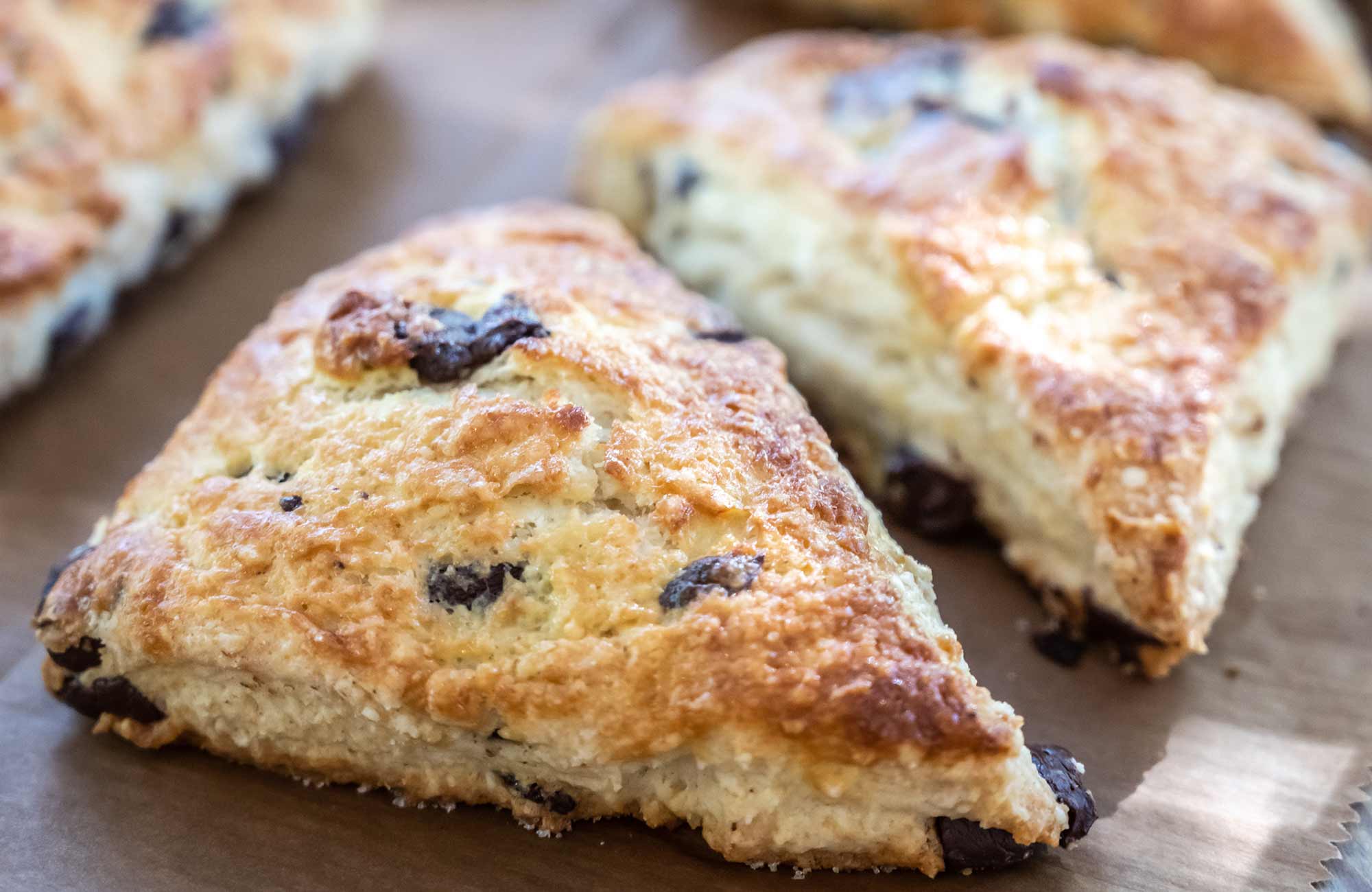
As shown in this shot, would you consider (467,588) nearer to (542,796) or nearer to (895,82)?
(542,796)

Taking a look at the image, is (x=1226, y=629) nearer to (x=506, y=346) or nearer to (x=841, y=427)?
(x=841, y=427)

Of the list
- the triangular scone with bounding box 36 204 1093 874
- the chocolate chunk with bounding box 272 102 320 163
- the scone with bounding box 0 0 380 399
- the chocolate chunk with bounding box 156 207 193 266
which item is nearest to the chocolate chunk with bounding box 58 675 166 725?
the triangular scone with bounding box 36 204 1093 874

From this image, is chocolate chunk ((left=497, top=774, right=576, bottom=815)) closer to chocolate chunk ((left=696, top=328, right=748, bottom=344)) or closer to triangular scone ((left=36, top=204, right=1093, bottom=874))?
triangular scone ((left=36, top=204, right=1093, bottom=874))

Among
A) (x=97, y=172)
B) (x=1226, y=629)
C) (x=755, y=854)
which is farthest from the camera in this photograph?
(x=97, y=172)

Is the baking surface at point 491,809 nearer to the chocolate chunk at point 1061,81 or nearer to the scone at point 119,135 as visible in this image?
the scone at point 119,135

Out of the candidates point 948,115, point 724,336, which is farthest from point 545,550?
point 948,115

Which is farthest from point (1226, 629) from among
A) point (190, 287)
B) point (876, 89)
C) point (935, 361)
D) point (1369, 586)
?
point (190, 287)

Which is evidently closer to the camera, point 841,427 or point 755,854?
point 755,854

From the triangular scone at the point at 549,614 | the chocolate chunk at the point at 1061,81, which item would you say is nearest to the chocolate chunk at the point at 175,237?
the triangular scone at the point at 549,614
